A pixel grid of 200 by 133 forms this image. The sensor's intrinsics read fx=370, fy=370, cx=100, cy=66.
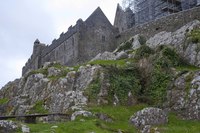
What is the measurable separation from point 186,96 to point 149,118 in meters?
4.33

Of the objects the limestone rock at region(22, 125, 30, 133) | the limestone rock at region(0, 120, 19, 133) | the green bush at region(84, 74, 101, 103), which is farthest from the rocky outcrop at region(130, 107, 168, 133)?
the limestone rock at region(0, 120, 19, 133)

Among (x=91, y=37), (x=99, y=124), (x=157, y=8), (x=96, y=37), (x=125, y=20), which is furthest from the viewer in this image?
(x=125, y=20)

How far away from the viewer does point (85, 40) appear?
59906 mm

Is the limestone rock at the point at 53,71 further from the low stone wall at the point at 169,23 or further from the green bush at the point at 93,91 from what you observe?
the low stone wall at the point at 169,23

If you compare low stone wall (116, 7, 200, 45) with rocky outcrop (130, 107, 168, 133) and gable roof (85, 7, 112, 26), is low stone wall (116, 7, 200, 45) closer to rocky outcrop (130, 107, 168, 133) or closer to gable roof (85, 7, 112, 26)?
gable roof (85, 7, 112, 26)

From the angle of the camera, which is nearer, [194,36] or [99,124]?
[99,124]

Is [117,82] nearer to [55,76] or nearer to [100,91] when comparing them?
[100,91]

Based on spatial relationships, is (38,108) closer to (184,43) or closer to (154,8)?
(184,43)

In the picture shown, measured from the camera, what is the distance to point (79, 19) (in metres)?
61.1

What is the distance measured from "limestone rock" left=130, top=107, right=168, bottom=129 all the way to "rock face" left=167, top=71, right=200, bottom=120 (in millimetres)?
2147

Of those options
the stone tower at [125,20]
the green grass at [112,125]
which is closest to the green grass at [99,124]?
the green grass at [112,125]

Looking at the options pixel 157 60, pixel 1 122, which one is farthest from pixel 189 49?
pixel 1 122

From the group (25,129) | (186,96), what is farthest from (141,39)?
(25,129)

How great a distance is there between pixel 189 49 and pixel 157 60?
4460 mm
